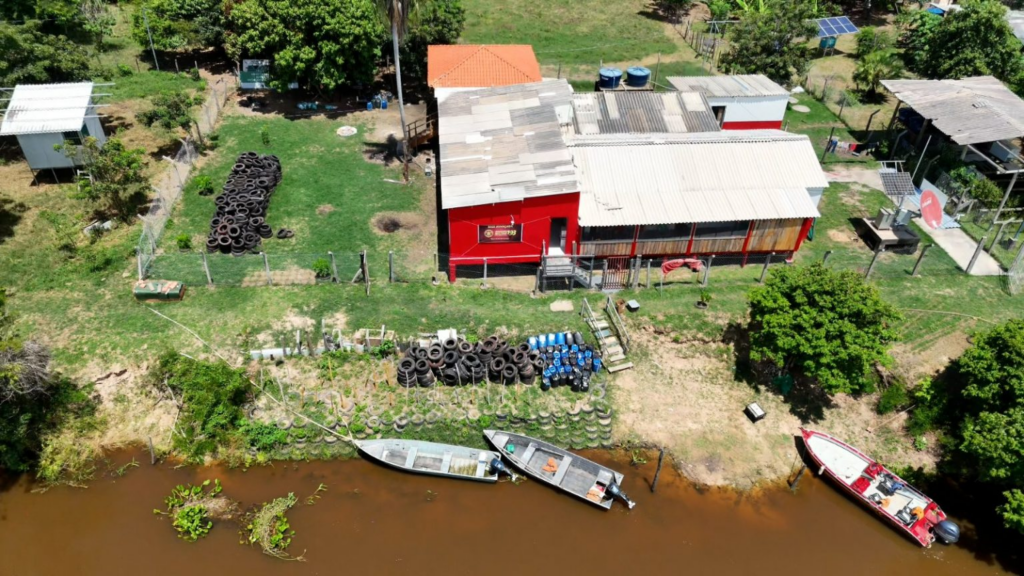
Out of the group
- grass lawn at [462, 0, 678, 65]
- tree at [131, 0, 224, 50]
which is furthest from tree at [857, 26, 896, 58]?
tree at [131, 0, 224, 50]

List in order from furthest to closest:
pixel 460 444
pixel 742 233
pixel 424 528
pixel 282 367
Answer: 1. pixel 742 233
2. pixel 282 367
3. pixel 460 444
4. pixel 424 528

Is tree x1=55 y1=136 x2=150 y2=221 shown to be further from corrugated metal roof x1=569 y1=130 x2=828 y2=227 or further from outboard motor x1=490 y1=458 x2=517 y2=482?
outboard motor x1=490 y1=458 x2=517 y2=482

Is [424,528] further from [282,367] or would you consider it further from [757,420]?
[757,420]

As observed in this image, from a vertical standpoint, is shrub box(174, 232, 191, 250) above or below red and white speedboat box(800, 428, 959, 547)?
above

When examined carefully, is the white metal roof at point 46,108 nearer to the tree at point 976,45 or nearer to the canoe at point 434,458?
the canoe at point 434,458

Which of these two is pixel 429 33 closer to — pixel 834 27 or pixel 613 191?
pixel 613 191

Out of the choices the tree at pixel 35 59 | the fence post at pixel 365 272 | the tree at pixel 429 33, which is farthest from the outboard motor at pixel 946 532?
the tree at pixel 35 59

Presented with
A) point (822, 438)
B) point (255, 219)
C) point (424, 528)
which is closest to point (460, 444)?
point (424, 528)
